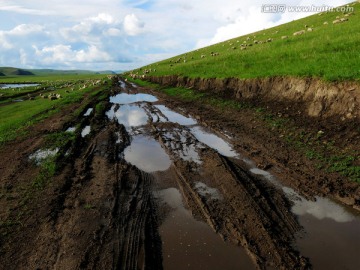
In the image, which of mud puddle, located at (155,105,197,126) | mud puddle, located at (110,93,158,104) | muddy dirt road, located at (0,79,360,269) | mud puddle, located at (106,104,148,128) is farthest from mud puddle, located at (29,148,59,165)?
mud puddle, located at (110,93,158,104)

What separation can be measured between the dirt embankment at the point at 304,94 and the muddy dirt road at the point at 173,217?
4412mm

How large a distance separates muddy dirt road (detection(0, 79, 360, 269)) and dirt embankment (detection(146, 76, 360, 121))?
4.41 m

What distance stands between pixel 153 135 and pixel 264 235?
31.8 ft

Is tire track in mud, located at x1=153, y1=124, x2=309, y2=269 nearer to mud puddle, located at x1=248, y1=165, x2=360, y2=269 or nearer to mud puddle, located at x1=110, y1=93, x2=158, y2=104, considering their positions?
mud puddle, located at x1=248, y1=165, x2=360, y2=269

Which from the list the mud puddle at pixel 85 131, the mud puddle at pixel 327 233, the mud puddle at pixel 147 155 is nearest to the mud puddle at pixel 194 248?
the mud puddle at pixel 327 233

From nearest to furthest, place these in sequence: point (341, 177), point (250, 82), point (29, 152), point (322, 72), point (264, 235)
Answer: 1. point (264, 235)
2. point (341, 177)
3. point (29, 152)
4. point (322, 72)
5. point (250, 82)

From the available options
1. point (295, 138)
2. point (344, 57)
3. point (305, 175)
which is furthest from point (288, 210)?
point (344, 57)

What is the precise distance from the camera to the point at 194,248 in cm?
658

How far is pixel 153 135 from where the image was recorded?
15516 millimetres

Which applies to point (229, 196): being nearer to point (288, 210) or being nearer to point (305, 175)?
point (288, 210)

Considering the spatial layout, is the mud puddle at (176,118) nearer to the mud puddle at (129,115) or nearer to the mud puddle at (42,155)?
the mud puddle at (129,115)

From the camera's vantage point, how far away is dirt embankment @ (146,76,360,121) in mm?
12250

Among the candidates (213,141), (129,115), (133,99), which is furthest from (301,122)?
(133,99)

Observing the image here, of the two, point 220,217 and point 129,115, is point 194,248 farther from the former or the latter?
point 129,115
